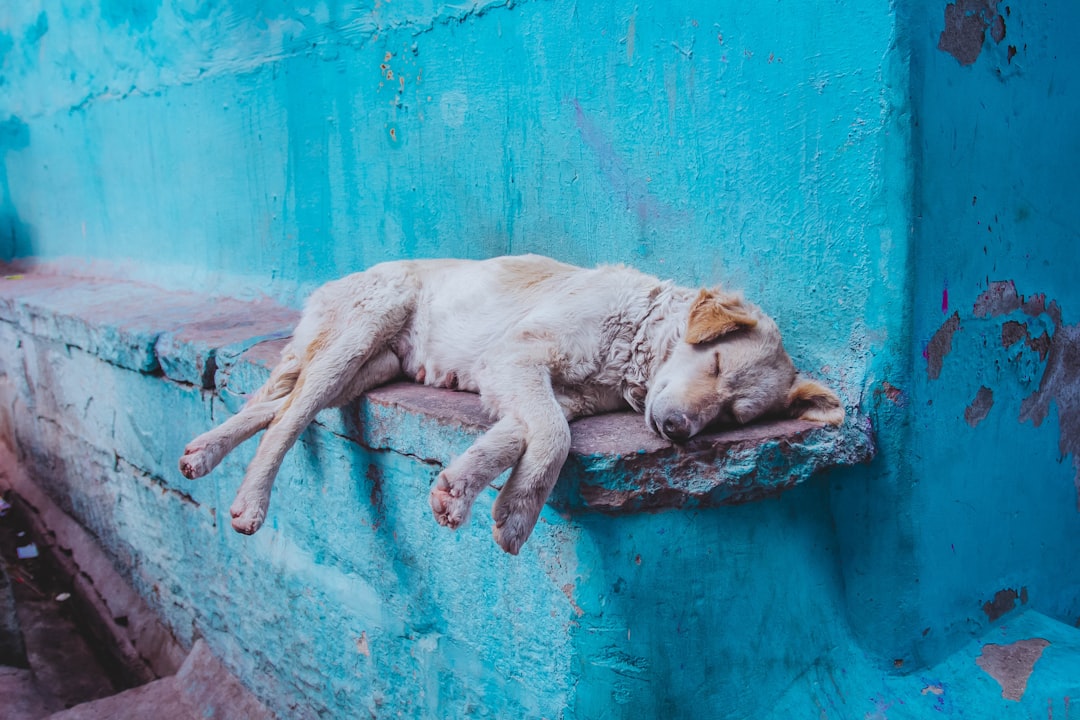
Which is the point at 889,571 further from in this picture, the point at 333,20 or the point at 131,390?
the point at 131,390

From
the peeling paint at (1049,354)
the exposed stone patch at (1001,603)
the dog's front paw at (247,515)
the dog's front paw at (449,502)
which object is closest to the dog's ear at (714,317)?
the peeling paint at (1049,354)

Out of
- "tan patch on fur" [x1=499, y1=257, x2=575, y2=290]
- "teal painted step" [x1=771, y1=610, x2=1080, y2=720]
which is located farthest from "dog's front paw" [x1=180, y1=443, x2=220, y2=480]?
"teal painted step" [x1=771, y1=610, x2=1080, y2=720]

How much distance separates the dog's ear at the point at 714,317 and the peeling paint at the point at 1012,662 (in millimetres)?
1269

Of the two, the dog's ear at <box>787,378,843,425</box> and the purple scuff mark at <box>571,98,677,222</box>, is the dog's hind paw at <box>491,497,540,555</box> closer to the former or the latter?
the dog's ear at <box>787,378,843,425</box>

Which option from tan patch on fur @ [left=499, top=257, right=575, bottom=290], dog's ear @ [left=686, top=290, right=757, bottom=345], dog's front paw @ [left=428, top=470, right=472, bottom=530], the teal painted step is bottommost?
the teal painted step

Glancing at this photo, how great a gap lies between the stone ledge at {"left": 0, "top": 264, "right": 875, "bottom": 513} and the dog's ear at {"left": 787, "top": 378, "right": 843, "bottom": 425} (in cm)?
3

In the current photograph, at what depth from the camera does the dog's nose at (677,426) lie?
2.08 meters

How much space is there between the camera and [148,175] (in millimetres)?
5598

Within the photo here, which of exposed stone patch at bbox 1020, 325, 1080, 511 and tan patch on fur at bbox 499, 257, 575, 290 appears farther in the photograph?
tan patch on fur at bbox 499, 257, 575, 290

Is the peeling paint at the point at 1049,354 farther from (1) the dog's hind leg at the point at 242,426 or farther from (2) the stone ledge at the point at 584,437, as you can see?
(1) the dog's hind leg at the point at 242,426

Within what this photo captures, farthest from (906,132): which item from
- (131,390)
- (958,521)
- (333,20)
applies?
(131,390)

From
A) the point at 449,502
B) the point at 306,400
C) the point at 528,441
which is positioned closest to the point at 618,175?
the point at 528,441

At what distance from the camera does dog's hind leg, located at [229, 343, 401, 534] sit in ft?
8.22

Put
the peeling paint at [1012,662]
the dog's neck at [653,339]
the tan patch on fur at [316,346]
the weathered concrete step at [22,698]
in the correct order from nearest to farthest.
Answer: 1. the peeling paint at [1012,662]
2. the dog's neck at [653,339]
3. the tan patch on fur at [316,346]
4. the weathered concrete step at [22,698]
